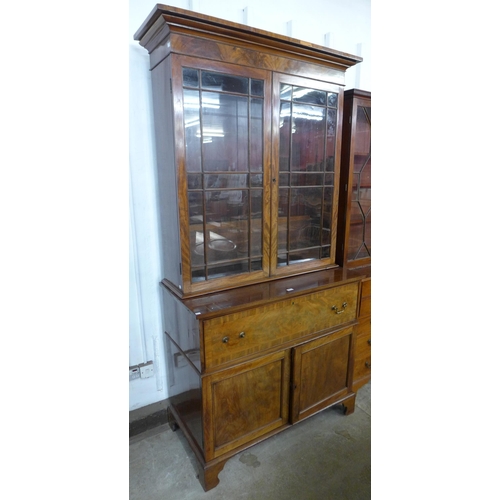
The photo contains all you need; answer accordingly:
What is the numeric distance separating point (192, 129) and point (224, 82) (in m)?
0.27

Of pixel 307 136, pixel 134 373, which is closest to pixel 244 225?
pixel 307 136

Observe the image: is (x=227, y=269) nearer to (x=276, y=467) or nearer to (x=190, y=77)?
(x=190, y=77)

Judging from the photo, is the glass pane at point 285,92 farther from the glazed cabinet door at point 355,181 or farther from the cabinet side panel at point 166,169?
the cabinet side panel at point 166,169

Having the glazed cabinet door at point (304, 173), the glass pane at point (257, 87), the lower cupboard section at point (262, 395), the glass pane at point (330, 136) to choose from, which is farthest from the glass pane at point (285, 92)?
the lower cupboard section at point (262, 395)

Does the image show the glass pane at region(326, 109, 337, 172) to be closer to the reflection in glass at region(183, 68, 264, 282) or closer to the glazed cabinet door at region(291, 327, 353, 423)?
the reflection in glass at region(183, 68, 264, 282)

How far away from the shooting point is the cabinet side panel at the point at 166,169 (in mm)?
1453

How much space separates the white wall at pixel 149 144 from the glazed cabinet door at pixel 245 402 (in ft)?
1.99

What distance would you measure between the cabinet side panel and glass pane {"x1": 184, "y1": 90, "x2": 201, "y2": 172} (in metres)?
0.07

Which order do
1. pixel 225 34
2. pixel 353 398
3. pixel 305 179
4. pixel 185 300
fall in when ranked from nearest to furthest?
pixel 225 34 < pixel 185 300 < pixel 305 179 < pixel 353 398

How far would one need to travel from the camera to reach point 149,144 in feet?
5.71
